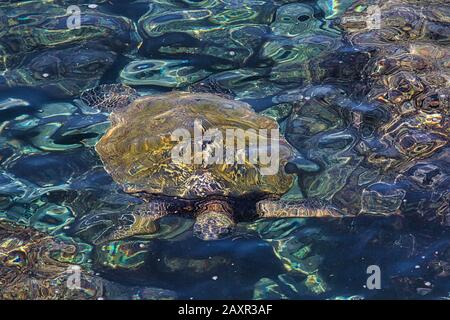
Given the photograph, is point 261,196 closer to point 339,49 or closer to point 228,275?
point 228,275

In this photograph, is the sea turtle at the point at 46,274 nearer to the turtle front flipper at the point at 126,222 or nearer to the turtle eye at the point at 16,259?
the turtle eye at the point at 16,259

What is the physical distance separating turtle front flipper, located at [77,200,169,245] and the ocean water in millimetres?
25

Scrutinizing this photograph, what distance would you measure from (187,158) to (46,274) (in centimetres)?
155

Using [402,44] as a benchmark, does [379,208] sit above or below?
below

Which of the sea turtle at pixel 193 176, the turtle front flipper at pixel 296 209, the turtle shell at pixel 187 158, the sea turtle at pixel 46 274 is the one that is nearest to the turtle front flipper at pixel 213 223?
the sea turtle at pixel 193 176

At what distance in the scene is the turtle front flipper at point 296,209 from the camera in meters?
5.19

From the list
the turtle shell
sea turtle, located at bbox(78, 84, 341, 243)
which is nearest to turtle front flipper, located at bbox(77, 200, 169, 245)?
sea turtle, located at bbox(78, 84, 341, 243)

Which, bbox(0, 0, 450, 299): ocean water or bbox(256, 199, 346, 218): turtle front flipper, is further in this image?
bbox(256, 199, 346, 218): turtle front flipper

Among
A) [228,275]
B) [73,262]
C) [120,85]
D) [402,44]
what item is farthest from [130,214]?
[402,44]

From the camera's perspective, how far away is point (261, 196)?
5.44m

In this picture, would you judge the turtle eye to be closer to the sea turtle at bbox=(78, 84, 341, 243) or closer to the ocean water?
the ocean water

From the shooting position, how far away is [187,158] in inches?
210

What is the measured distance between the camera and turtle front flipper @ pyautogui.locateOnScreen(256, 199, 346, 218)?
5.19 m
